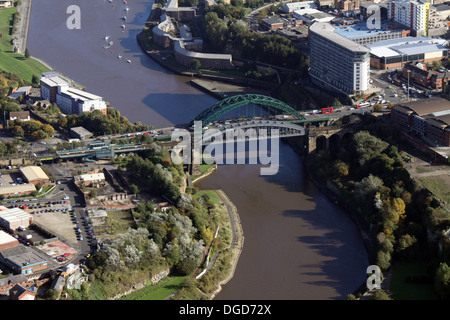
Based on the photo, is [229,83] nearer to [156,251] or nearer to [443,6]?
[443,6]

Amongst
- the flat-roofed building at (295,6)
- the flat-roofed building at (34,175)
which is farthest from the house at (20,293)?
the flat-roofed building at (295,6)

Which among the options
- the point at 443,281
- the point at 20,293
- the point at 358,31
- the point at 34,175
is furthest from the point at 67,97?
the point at 443,281

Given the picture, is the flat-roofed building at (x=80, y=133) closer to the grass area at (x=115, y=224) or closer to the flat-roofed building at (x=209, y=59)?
the grass area at (x=115, y=224)

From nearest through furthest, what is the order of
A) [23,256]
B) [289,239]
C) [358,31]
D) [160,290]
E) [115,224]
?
[23,256] < [160,290] < [115,224] < [289,239] < [358,31]

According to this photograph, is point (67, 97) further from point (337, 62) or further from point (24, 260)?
point (24, 260)

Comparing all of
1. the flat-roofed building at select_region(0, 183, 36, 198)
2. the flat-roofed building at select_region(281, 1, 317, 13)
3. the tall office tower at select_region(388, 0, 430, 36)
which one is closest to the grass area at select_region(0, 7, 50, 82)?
the flat-roofed building at select_region(281, 1, 317, 13)

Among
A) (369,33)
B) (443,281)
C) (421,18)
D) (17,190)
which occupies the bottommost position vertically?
(443,281)

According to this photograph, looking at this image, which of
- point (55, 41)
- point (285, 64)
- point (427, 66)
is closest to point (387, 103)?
point (427, 66)
